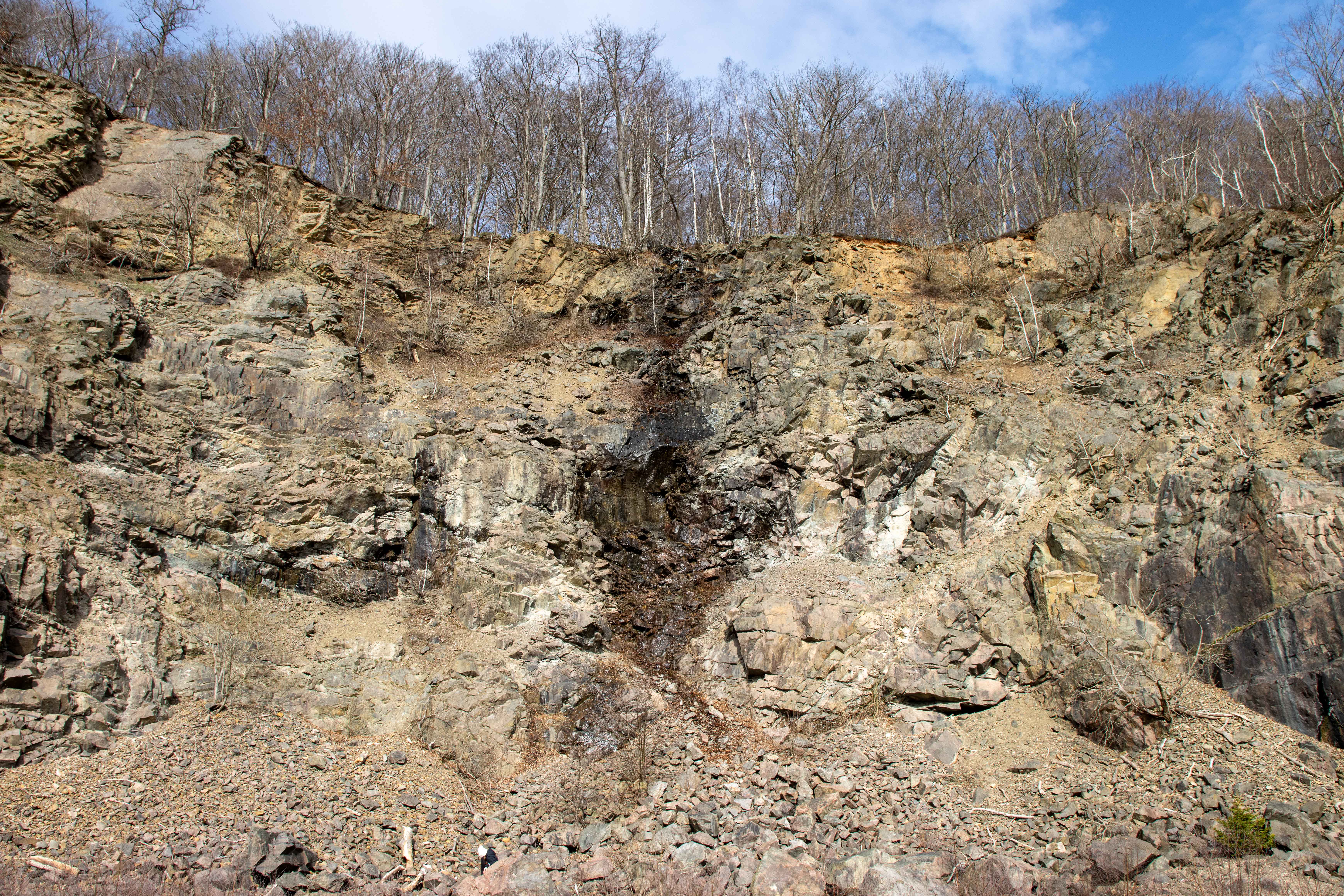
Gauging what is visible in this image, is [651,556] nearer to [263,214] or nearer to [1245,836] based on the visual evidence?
[1245,836]

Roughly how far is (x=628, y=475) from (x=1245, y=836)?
10.4 metres

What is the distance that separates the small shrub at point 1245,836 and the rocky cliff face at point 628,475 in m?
1.52

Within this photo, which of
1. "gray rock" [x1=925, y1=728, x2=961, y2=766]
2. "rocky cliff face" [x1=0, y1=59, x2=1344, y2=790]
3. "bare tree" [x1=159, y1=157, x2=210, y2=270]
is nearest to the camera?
"rocky cliff face" [x1=0, y1=59, x2=1344, y2=790]

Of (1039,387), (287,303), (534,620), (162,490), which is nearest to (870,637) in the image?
(534,620)

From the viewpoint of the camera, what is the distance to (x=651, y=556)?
1280 cm

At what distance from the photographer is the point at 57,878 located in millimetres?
5848

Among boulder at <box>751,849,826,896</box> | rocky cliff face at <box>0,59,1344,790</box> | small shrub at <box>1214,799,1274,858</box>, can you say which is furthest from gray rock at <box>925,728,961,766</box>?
small shrub at <box>1214,799,1274,858</box>

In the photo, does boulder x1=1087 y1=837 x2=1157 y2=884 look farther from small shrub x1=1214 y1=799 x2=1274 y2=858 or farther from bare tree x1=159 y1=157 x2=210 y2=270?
bare tree x1=159 y1=157 x2=210 y2=270

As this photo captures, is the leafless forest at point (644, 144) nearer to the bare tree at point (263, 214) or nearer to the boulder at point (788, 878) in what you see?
the bare tree at point (263, 214)

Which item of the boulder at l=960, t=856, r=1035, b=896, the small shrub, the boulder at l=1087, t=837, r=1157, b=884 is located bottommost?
the boulder at l=960, t=856, r=1035, b=896

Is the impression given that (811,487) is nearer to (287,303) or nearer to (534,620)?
(534,620)

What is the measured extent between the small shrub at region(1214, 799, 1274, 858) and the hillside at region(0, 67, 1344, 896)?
162 millimetres

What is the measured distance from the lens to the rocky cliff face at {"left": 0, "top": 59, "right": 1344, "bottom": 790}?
8688 millimetres

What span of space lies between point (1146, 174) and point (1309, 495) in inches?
636
